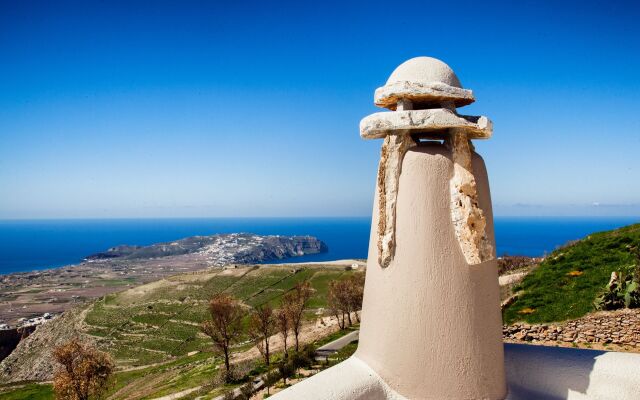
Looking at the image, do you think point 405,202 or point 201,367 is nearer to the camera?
point 405,202

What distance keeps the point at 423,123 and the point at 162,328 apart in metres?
71.6

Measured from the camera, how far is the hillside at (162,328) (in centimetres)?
4256

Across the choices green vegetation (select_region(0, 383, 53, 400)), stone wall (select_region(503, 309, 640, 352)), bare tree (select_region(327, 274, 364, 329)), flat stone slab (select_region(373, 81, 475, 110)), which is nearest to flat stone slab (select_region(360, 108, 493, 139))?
flat stone slab (select_region(373, 81, 475, 110))

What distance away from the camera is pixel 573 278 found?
76.5ft

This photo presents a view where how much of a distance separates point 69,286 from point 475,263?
171 meters

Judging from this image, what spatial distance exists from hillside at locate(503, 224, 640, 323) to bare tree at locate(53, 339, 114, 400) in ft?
79.3

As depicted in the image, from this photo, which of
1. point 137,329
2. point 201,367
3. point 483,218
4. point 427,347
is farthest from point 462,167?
point 137,329

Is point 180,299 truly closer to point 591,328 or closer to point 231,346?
point 231,346

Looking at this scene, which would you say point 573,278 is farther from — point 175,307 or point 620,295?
point 175,307

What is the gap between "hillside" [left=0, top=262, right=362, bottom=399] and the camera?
140ft

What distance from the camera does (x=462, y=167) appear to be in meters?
5.15

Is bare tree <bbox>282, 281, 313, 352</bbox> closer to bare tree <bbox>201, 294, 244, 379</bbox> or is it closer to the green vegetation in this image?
bare tree <bbox>201, 294, 244, 379</bbox>

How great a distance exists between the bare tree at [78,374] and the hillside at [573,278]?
24.2m

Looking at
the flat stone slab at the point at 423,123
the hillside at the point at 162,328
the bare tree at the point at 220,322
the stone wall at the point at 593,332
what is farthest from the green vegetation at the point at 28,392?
the flat stone slab at the point at 423,123
